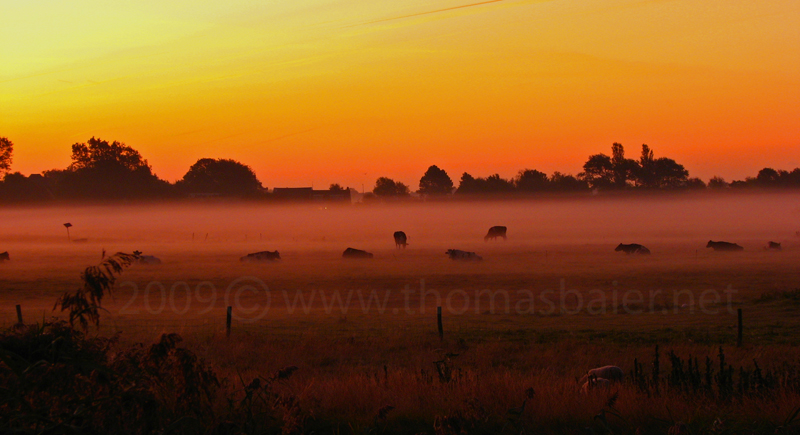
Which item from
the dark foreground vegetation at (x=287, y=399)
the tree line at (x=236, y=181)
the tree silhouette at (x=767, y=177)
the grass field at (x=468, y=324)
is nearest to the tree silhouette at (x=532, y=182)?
the tree line at (x=236, y=181)

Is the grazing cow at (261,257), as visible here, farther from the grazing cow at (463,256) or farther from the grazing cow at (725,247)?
the grazing cow at (725,247)

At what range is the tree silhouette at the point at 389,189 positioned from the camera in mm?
148950

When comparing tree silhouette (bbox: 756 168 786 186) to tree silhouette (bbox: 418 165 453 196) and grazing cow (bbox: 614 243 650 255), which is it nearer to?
tree silhouette (bbox: 418 165 453 196)

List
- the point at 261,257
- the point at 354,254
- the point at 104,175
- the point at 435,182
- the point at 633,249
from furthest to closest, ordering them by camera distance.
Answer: the point at 435,182
the point at 104,175
the point at 633,249
the point at 354,254
the point at 261,257

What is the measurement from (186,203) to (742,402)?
4530 inches

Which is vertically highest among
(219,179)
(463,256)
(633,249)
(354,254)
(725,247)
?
(219,179)

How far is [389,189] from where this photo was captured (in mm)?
153500

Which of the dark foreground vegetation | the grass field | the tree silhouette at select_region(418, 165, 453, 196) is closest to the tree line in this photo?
the tree silhouette at select_region(418, 165, 453, 196)

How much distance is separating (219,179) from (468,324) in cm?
11829

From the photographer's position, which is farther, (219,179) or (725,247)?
(219,179)

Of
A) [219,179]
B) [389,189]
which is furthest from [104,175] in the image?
[389,189]

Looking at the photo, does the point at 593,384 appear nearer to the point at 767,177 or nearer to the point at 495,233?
the point at 495,233

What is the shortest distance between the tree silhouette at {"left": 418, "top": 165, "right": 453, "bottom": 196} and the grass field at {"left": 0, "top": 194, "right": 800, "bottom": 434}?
9003 centimetres

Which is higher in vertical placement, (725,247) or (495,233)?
(495,233)
